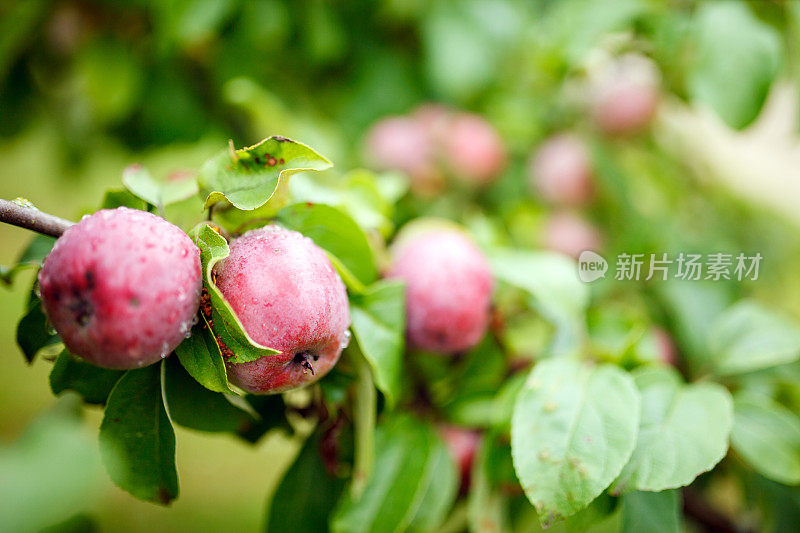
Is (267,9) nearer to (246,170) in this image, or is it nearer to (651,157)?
(246,170)

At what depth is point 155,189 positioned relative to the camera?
1.42 ft

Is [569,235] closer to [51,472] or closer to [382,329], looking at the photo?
[382,329]

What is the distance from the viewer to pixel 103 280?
0.31 m

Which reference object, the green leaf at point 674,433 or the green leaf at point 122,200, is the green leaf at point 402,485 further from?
the green leaf at point 122,200

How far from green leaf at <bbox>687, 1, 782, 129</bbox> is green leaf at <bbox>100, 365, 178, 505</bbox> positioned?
62 cm

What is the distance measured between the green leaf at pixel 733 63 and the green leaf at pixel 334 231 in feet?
1.44

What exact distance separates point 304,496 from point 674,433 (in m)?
0.32

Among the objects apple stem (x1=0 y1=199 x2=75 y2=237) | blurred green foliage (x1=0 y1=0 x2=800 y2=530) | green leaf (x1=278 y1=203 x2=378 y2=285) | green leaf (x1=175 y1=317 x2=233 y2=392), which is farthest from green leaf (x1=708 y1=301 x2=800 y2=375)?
apple stem (x1=0 y1=199 x2=75 y2=237)

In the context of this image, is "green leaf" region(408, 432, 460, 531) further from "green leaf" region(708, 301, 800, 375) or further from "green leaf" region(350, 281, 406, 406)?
"green leaf" region(708, 301, 800, 375)

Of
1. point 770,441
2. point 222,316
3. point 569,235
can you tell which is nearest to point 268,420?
point 222,316

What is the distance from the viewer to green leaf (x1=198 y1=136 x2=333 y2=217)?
365 millimetres

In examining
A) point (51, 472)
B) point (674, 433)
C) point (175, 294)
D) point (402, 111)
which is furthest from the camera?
point (402, 111)

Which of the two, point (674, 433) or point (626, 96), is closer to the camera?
point (674, 433)

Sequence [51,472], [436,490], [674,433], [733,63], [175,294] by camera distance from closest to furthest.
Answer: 1. [175,294]
2. [674,433]
3. [436,490]
4. [733,63]
5. [51,472]
